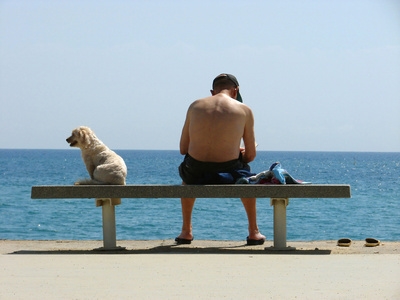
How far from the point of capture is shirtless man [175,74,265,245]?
7.18m

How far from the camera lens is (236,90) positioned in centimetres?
761

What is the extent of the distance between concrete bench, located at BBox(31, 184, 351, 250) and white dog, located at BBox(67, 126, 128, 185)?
0.24 metres

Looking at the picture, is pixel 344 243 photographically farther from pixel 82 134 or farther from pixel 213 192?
pixel 82 134

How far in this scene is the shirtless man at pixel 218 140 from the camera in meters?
7.18

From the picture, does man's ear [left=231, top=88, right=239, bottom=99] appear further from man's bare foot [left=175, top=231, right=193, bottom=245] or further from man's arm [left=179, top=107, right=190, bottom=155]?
man's bare foot [left=175, top=231, right=193, bottom=245]

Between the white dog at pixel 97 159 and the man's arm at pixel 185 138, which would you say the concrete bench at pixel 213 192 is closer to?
the white dog at pixel 97 159

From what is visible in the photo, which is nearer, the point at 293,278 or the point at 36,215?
the point at 293,278

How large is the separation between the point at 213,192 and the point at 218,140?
585 millimetres

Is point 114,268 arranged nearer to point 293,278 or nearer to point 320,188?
point 293,278

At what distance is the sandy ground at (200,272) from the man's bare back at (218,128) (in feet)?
2.93

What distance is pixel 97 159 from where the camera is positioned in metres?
7.52

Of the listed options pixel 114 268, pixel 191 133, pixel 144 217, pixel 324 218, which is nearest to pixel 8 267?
pixel 114 268

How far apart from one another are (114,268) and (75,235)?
45.5 ft

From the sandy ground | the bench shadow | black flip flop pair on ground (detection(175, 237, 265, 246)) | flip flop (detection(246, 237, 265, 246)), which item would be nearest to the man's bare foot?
black flip flop pair on ground (detection(175, 237, 265, 246))
